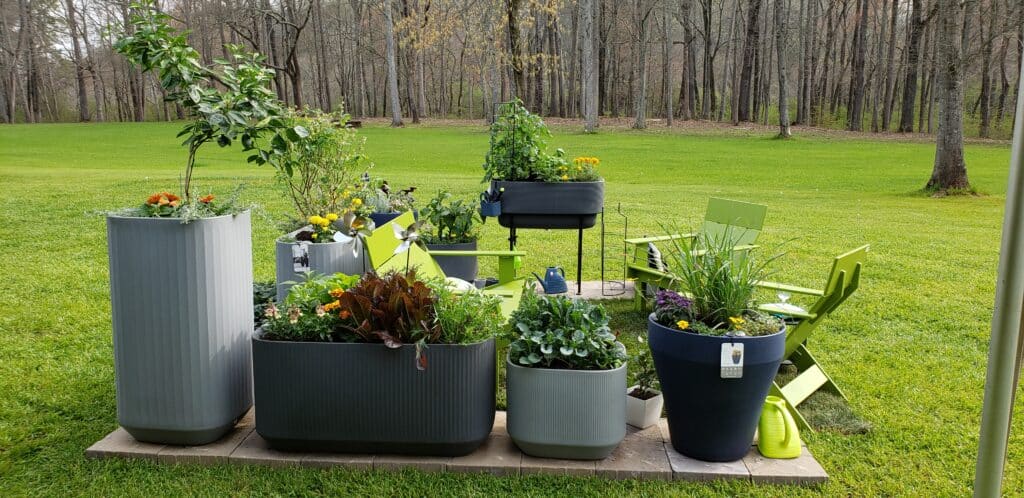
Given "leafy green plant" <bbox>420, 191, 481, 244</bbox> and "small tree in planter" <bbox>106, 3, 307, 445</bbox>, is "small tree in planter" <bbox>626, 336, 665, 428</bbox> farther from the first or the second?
"leafy green plant" <bbox>420, 191, 481, 244</bbox>

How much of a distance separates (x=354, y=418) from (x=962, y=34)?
530 inches

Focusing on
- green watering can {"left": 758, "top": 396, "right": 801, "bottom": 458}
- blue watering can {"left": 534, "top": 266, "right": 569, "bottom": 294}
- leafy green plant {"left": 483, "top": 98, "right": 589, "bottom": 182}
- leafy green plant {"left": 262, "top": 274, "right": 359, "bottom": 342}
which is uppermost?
leafy green plant {"left": 483, "top": 98, "right": 589, "bottom": 182}

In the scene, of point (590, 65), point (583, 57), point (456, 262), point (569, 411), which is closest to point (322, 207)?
point (456, 262)

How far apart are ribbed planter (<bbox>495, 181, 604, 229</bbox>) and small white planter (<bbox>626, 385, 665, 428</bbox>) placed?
2243 millimetres

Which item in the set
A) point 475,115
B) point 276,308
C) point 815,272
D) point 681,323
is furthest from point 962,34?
point 475,115

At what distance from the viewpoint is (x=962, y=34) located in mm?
12992

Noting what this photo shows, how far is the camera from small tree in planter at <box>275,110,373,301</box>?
4449 mm

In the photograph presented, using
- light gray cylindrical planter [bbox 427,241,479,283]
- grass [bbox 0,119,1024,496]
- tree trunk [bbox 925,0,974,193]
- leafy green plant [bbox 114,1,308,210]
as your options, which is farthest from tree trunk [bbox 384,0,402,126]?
leafy green plant [bbox 114,1,308,210]

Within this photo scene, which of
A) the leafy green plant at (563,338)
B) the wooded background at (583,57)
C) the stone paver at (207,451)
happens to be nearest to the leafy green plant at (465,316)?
the leafy green plant at (563,338)

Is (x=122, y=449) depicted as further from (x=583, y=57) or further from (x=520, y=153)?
(x=583, y=57)

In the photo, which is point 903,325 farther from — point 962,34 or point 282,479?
point 962,34

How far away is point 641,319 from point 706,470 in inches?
94.5

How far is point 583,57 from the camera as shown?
3559cm

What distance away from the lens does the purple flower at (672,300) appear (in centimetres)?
326
